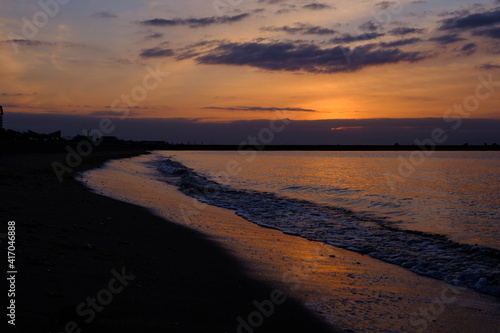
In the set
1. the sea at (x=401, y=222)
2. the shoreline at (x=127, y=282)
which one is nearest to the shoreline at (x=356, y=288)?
the shoreline at (x=127, y=282)

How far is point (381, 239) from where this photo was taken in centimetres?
1236

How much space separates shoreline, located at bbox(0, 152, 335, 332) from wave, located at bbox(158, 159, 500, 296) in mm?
4015

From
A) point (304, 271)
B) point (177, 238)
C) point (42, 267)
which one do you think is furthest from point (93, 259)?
point (304, 271)

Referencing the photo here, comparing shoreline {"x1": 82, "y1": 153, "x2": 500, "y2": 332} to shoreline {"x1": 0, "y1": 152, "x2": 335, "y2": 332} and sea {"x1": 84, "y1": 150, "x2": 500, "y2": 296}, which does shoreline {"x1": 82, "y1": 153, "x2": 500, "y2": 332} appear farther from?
sea {"x1": 84, "y1": 150, "x2": 500, "y2": 296}

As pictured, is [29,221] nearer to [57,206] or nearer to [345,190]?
[57,206]

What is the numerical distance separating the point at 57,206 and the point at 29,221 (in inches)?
119

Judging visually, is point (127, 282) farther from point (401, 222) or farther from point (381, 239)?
point (401, 222)

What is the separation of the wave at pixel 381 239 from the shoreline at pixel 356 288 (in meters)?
0.55

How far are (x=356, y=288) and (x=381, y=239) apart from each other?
5.46m

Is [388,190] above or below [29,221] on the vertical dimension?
below

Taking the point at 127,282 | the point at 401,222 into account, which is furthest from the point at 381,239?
the point at 127,282

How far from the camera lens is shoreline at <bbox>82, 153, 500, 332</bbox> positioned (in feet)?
19.3

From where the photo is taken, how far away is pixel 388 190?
28109 millimetres

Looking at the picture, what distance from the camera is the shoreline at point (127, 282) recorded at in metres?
4.83
